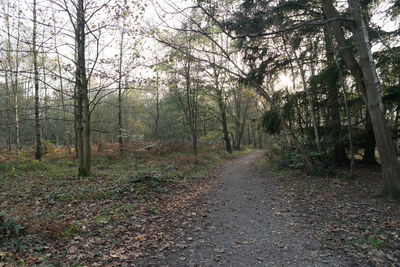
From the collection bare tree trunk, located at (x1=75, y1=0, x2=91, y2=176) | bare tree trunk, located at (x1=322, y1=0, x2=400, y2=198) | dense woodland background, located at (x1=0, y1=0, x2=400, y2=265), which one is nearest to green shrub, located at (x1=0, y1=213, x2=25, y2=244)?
dense woodland background, located at (x1=0, y1=0, x2=400, y2=265)

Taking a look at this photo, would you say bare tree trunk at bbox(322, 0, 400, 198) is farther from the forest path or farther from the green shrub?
the green shrub

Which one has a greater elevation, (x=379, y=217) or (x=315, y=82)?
(x=315, y=82)

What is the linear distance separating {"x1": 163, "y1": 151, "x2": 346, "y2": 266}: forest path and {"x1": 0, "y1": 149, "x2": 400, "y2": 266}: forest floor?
0.02 meters

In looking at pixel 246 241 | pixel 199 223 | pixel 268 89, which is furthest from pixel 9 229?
pixel 268 89

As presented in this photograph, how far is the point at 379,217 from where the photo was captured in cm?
513

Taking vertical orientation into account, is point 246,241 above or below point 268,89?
below

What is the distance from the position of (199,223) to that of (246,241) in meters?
1.43

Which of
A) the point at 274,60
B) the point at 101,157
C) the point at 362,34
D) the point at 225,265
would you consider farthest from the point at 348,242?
the point at 101,157

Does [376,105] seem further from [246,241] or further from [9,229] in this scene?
[9,229]

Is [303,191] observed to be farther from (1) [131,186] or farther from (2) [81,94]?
(2) [81,94]

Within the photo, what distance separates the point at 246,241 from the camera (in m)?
4.41

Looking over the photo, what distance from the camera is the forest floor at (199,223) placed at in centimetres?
379

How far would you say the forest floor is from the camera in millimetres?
3795

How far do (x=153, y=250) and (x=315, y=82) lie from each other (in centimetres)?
985
